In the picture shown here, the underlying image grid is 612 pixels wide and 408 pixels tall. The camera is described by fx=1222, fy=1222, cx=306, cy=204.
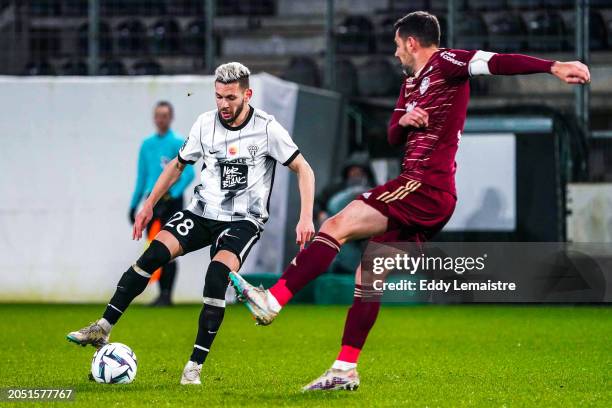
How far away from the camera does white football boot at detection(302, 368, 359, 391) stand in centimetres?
606

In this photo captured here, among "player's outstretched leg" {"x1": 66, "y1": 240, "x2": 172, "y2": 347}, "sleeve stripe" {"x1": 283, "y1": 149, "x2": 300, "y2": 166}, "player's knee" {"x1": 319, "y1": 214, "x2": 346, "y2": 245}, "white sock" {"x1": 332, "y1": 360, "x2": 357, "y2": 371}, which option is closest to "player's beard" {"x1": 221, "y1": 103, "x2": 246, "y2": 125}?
"sleeve stripe" {"x1": 283, "y1": 149, "x2": 300, "y2": 166}

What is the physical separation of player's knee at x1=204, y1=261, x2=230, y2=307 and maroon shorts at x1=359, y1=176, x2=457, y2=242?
0.93m

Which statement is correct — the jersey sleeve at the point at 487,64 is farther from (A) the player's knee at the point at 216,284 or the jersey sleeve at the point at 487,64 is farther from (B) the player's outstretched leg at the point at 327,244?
(A) the player's knee at the point at 216,284

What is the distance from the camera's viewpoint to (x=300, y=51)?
20078mm

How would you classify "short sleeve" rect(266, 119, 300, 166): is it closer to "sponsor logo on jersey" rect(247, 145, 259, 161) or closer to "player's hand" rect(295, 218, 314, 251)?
"sponsor logo on jersey" rect(247, 145, 259, 161)

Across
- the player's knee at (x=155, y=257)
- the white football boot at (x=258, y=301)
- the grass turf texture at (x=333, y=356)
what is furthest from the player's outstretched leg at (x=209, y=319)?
the white football boot at (x=258, y=301)

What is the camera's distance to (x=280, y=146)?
272 inches

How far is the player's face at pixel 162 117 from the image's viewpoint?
1311 cm

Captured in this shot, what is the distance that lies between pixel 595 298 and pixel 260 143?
7.84m

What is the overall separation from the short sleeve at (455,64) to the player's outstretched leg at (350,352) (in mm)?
1144

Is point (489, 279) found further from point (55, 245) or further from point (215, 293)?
point (215, 293)

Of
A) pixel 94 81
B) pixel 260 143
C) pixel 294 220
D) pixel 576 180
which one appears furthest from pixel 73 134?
pixel 260 143

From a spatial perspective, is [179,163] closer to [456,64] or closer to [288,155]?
[288,155]

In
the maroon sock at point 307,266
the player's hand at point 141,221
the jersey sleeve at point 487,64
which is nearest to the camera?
the jersey sleeve at point 487,64
